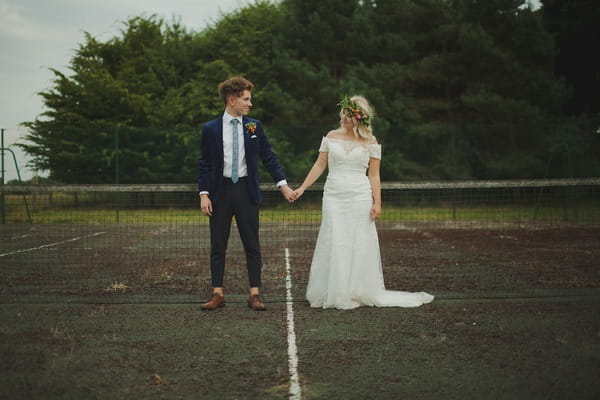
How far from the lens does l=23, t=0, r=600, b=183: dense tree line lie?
20.7 m

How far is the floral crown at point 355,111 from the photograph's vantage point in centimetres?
593

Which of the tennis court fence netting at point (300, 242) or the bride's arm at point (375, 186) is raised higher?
the bride's arm at point (375, 186)

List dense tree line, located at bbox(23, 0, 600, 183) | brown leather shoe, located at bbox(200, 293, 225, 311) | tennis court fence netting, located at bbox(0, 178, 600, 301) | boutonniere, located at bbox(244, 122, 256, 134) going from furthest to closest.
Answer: dense tree line, located at bbox(23, 0, 600, 183) → tennis court fence netting, located at bbox(0, 178, 600, 301) → brown leather shoe, located at bbox(200, 293, 225, 311) → boutonniere, located at bbox(244, 122, 256, 134)

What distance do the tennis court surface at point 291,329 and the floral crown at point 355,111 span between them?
1744 millimetres

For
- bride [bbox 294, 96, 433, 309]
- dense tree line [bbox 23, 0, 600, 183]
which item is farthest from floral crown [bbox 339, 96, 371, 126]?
dense tree line [bbox 23, 0, 600, 183]

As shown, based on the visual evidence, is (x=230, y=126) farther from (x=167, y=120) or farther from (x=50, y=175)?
(x=167, y=120)

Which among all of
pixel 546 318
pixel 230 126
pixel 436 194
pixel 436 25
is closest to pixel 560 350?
pixel 546 318

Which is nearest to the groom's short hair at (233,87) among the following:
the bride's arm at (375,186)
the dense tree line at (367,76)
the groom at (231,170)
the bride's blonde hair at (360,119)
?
the groom at (231,170)

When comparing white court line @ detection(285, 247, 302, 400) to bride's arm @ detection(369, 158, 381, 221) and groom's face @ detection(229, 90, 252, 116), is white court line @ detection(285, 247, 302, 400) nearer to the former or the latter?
bride's arm @ detection(369, 158, 381, 221)

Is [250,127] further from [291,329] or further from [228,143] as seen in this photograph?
[291,329]

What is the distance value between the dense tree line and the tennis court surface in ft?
32.7

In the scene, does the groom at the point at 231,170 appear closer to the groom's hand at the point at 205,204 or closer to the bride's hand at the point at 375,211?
the groom's hand at the point at 205,204

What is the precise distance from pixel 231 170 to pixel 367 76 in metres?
21.1

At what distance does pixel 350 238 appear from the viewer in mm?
6027
